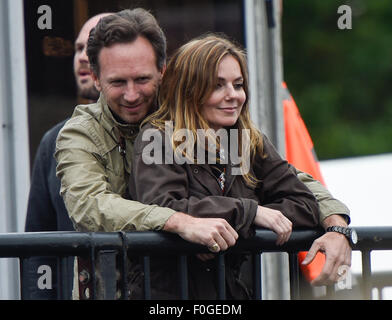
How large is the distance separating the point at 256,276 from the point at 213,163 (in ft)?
1.28

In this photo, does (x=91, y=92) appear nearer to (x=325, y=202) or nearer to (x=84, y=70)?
(x=84, y=70)

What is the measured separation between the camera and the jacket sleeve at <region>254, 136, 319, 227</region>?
312 cm

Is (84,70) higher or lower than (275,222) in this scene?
higher

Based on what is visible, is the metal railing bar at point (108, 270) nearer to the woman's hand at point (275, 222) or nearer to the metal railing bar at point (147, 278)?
the metal railing bar at point (147, 278)

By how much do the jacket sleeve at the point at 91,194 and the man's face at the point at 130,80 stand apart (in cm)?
14

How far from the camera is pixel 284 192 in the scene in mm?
3172

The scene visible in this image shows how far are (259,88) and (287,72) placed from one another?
1194cm

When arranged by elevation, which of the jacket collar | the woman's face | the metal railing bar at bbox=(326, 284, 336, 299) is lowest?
the metal railing bar at bbox=(326, 284, 336, 299)

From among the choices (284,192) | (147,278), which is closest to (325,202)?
(284,192)

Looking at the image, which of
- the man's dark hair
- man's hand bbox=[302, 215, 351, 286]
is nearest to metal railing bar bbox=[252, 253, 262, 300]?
man's hand bbox=[302, 215, 351, 286]

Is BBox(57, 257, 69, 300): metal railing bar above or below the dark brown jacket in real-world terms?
below

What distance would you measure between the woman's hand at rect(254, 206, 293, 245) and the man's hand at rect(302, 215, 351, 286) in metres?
0.10

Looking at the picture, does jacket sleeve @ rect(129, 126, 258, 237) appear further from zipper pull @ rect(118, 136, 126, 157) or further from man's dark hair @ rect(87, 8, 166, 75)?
man's dark hair @ rect(87, 8, 166, 75)
